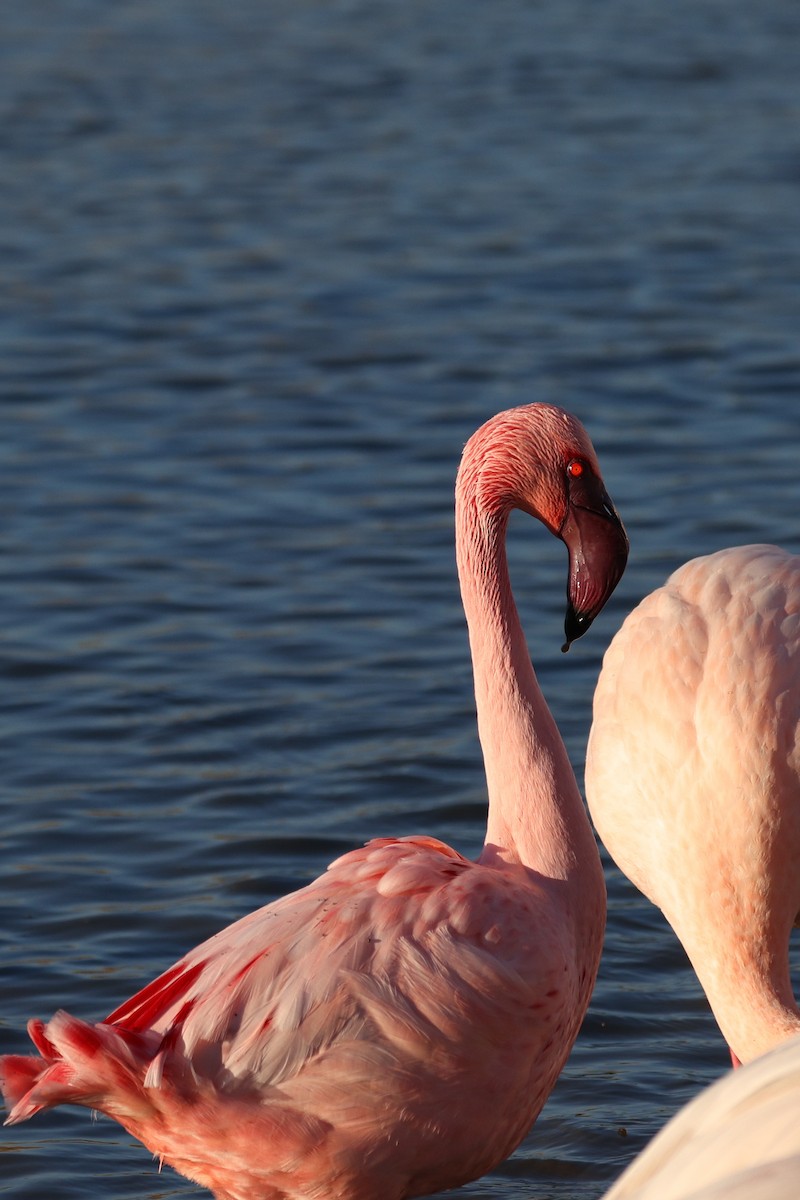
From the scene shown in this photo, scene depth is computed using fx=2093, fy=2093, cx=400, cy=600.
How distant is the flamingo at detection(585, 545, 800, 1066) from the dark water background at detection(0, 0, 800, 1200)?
483 mm

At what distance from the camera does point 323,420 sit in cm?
1003

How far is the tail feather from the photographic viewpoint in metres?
4.00

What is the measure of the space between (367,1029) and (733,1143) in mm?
1700

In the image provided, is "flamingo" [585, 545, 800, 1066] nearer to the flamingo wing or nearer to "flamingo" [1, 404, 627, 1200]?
"flamingo" [1, 404, 627, 1200]

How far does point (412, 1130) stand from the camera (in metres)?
4.12

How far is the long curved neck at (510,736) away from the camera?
177 inches

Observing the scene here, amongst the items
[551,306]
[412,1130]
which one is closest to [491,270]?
[551,306]

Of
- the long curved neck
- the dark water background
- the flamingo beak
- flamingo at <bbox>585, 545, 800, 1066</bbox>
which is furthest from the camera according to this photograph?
the dark water background

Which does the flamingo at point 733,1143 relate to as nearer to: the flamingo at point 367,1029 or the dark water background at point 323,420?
the flamingo at point 367,1029

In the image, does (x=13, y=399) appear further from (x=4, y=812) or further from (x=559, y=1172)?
(x=559, y=1172)

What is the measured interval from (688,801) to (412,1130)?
1.34 meters

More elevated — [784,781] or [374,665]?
[784,781]

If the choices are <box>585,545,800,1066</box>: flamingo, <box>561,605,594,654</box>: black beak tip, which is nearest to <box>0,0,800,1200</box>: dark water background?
<box>585,545,800,1066</box>: flamingo

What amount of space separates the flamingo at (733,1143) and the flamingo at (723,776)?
240cm
